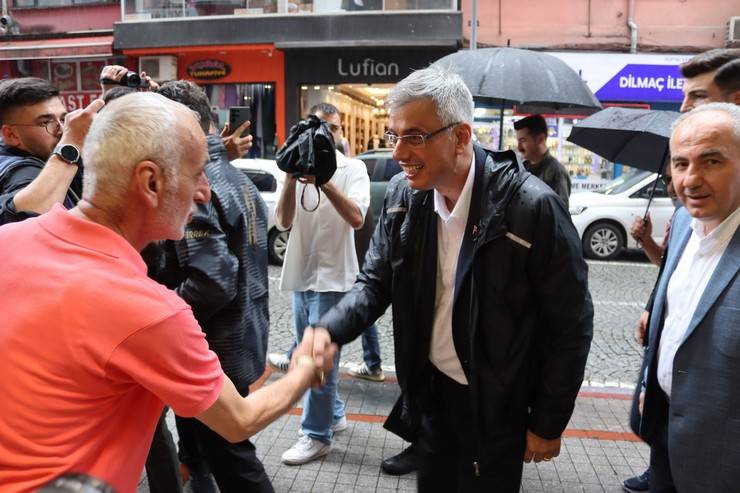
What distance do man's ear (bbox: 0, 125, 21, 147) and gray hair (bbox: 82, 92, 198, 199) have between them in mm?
1770

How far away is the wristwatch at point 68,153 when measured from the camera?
2680 millimetres

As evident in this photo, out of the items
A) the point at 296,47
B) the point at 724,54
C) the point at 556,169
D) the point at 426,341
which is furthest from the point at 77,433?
the point at 296,47

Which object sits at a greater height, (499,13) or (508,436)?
(499,13)

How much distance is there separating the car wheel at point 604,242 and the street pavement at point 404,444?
5.03 m

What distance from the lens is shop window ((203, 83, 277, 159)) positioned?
17.0 metres

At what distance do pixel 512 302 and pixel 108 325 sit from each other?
1387mm

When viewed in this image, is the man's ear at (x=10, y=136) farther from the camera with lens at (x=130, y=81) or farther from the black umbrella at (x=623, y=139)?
the black umbrella at (x=623, y=139)

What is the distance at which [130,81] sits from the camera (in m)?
3.48

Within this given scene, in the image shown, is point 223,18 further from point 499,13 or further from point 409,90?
point 409,90


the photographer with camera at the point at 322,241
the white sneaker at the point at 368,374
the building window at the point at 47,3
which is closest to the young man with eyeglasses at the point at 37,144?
the photographer with camera at the point at 322,241

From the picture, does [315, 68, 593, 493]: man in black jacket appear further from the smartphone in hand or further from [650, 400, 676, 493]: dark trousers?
the smartphone in hand

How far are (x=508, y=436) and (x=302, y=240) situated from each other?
2.34 meters

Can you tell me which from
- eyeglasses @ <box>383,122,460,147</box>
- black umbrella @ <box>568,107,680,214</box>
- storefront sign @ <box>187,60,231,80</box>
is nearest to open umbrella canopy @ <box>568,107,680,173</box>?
black umbrella @ <box>568,107,680,214</box>

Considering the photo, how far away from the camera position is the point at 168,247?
2.84 metres
